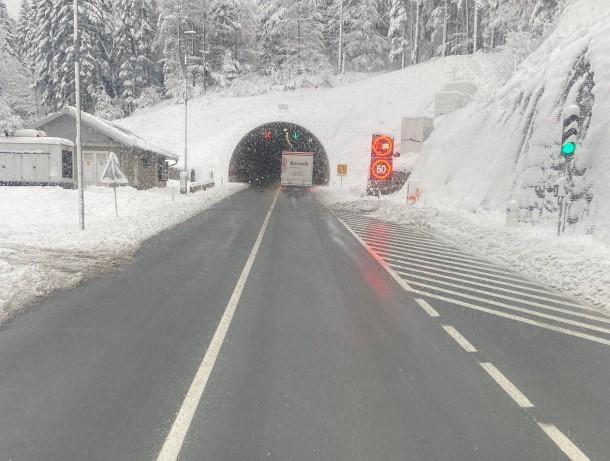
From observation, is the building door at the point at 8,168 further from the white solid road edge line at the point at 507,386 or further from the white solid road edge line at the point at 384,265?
the white solid road edge line at the point at 507,386

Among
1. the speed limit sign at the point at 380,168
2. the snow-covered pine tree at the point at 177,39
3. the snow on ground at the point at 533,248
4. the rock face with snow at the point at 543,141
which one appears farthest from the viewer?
the snow-covered pine tree at the point at 177,39

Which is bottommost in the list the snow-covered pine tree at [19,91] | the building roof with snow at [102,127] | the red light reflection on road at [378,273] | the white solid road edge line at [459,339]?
the white solid road edge line at [459,339]

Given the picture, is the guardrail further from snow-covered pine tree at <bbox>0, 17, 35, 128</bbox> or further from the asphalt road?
snow-covered pine tree at <bbox>0, 17, 35, 128</bbox>

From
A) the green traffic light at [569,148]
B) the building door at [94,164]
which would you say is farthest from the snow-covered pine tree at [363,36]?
the green traffic light at [569,148]

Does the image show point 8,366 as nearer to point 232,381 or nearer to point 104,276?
point 232,381

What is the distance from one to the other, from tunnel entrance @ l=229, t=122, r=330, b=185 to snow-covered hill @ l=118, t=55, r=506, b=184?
145cm

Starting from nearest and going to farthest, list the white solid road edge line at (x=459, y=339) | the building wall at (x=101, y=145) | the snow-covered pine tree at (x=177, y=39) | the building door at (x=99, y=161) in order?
the white solid road edge line at (x=459, y=339)
the building wall at (x=101, y=145)
the building door at (x=99, y=161)
the snow-covered pine tree at (x=177, y=39)

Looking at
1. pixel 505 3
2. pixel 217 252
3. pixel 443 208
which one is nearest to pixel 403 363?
pixel 217 252

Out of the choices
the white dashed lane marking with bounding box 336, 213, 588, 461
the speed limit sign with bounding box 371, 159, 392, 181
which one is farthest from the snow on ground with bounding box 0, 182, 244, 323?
the speed limit sign with bounding box 371, 159, 392, 181

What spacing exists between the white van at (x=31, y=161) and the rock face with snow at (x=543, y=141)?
22.9m

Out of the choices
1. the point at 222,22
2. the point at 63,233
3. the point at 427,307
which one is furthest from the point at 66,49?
the point at 427,307

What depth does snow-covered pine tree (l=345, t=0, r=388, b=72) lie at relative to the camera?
6888 cm

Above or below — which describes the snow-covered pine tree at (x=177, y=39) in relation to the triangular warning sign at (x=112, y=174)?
above

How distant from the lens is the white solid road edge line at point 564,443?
3.47m
